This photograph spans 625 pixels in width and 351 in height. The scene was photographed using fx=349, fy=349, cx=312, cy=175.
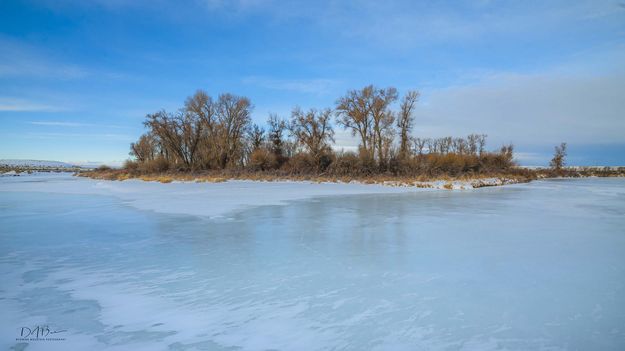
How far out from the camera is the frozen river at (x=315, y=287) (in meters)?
2.26

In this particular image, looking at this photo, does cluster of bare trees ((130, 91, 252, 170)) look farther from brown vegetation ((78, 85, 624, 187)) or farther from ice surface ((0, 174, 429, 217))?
ice surface ((0, 174, 429, 217))

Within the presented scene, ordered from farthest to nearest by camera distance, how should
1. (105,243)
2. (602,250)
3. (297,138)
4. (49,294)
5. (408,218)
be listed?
(297,138), (408,218), (105,243), (602,250), (49,294)

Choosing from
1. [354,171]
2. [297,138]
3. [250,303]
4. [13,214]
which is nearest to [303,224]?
[250,303]

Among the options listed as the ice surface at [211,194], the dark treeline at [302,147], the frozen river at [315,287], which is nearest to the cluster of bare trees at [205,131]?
the dark treeline at [302,147]

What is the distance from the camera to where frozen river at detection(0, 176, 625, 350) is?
2.26 meters

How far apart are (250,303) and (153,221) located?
189 inches

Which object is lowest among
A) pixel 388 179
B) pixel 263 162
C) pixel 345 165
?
pixel 388 179

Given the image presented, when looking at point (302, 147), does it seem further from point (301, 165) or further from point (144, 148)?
point (144, 148)

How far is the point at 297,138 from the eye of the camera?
31.4 meters

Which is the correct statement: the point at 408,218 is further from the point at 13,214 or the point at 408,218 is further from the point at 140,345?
the point at 13,214

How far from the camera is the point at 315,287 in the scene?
311 cm
